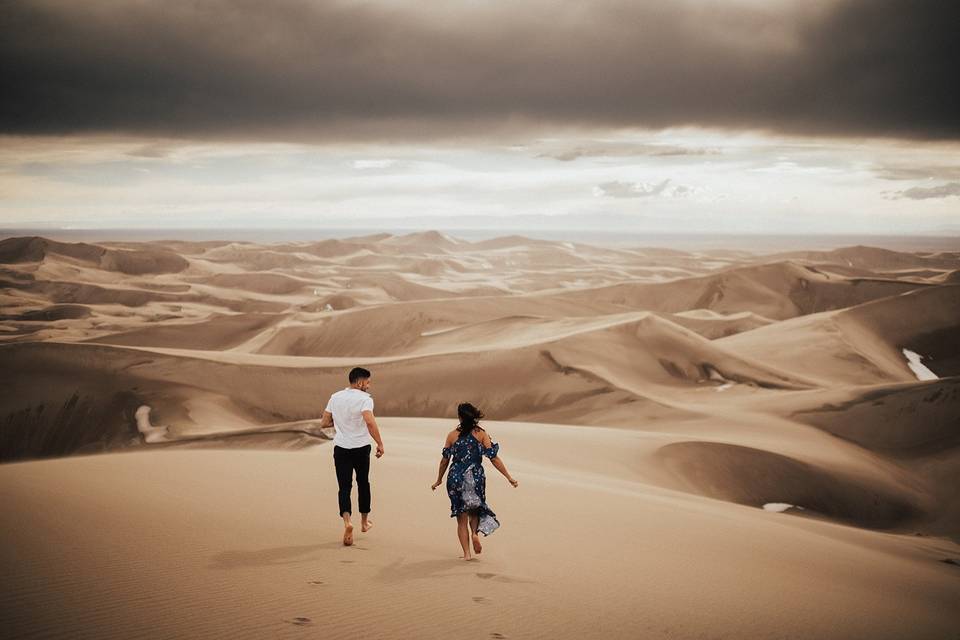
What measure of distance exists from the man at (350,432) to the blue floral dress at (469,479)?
714 mm

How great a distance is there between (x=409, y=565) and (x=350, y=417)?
1.44 m

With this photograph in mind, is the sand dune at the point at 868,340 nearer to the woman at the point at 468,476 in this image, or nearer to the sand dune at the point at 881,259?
the woman at the point at 468,476

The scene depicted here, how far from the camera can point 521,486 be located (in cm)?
1100

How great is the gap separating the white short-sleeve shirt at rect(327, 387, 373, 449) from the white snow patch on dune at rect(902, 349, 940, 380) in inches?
1771

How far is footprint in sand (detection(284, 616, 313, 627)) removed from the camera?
4.62 m

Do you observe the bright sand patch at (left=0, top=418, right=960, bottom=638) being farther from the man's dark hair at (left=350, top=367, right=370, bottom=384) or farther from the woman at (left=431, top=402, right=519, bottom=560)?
the man's dark hair at (left=350, top=367, right=370, bottom=384)

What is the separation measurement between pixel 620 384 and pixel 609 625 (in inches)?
919

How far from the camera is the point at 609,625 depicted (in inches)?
206

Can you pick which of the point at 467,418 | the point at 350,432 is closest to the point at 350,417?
the point at 350,432

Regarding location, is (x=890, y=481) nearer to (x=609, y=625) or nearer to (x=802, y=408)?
(x=802, y=408)

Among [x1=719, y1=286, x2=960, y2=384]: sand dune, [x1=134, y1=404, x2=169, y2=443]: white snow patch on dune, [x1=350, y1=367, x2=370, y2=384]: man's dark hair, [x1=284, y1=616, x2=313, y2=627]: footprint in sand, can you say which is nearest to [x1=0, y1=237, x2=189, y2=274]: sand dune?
[x1=134, y1=404, x2=169, y2=443]: white snow patch on dune

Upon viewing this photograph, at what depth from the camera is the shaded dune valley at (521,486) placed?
5266mm

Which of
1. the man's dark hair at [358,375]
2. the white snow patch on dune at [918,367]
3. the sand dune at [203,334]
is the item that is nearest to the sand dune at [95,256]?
the sand dune at [203,334]

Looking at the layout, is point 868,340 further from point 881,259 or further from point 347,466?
point 881,259
